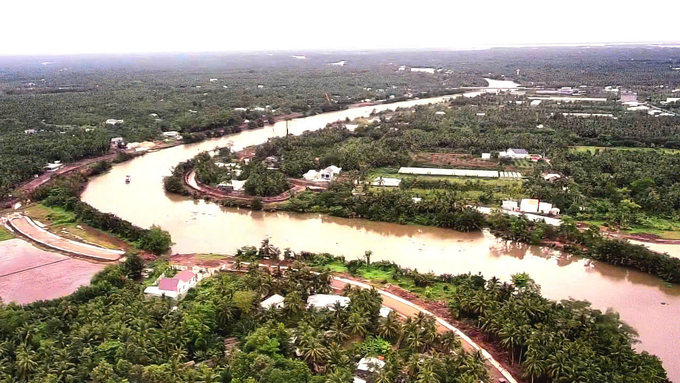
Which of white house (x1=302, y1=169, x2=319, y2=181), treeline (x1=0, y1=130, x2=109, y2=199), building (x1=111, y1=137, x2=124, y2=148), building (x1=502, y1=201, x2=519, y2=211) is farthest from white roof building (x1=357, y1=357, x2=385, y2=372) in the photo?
building (x1=111, y1=137, x2=124, y2=148)

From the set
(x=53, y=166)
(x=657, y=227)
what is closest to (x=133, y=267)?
(x=53, y=166)

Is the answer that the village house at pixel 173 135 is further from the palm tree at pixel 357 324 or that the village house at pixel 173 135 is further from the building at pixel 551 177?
the palm tree at pixel 357 324

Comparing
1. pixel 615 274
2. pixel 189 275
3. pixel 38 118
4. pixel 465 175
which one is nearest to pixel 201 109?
pixel 38 118

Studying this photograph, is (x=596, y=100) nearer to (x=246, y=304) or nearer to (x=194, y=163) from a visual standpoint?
(x=194, y=163)

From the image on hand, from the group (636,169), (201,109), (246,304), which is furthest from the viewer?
(201,109)

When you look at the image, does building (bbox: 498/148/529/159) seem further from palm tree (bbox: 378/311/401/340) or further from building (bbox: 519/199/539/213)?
palm tree (bbox: 378/311/401/340)

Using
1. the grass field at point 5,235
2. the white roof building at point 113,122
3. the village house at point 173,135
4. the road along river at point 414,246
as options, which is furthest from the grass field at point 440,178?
the white roof building at point 113,122

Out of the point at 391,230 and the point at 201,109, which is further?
the point at 201,109
